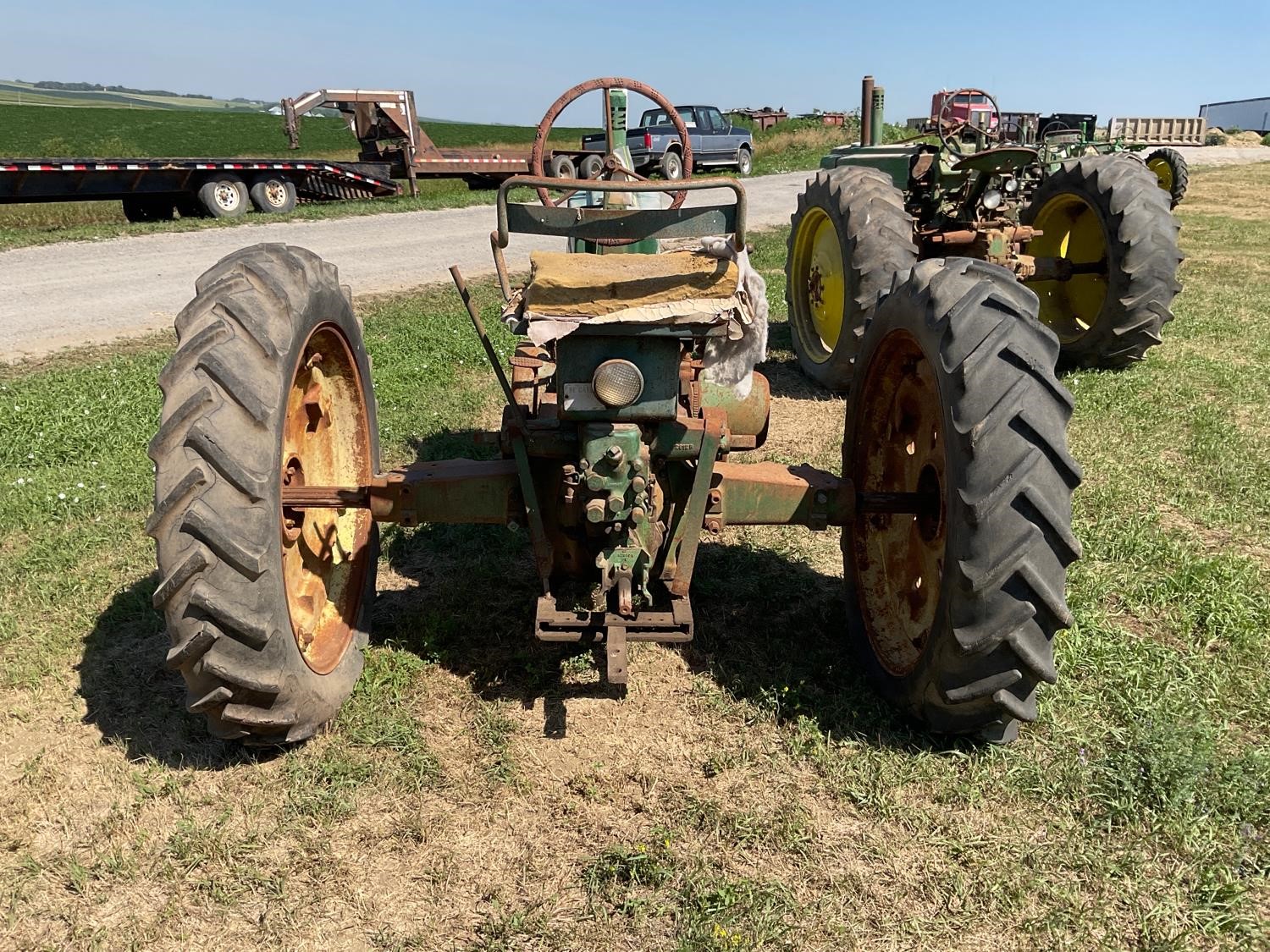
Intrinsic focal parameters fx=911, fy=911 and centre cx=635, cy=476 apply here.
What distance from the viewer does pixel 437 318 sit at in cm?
909

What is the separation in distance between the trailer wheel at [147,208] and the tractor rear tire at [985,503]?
1724 cm

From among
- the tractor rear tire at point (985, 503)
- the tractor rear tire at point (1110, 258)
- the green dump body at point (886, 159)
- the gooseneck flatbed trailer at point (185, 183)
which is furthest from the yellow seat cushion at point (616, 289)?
the gooseneck flatbed trailer at point (185, 183)

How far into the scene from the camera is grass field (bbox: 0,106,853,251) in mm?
16016

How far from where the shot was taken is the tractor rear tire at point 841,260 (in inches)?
238

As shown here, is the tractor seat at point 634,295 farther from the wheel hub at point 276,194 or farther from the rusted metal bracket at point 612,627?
the wheel hub at point 276,194

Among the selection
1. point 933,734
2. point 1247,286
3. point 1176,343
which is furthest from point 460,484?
point 1247,286

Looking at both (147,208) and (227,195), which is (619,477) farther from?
(147,208)

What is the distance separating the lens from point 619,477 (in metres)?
2.80

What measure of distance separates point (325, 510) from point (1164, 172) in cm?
1603

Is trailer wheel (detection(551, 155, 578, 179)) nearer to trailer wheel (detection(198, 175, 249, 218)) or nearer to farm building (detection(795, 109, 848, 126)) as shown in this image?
trailer wheel (detection(198, 175, 249, 218))

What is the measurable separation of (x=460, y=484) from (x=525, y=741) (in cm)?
89

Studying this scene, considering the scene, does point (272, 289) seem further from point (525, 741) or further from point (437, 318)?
point (437, 318)

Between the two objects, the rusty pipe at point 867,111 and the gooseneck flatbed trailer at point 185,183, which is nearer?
the rusty pipe at point 867,111

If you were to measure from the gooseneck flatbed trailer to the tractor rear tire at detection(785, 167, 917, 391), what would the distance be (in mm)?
12878
